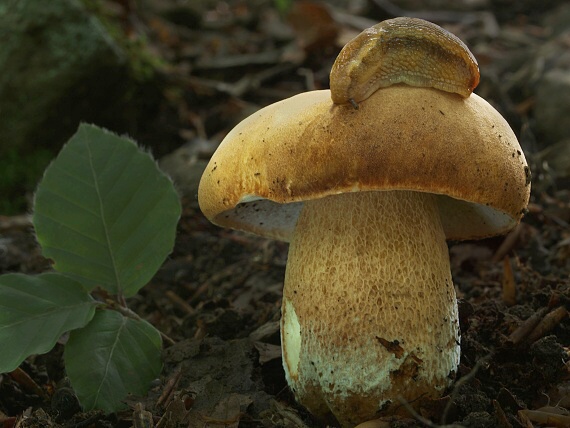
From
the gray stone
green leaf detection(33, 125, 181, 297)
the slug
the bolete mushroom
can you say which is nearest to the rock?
the gray stone

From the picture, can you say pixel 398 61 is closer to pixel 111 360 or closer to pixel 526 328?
pixel 526 328

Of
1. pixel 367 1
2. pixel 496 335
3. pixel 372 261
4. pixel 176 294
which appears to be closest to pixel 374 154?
pixel 372 261

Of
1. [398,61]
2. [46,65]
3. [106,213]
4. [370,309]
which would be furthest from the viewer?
[46,65]

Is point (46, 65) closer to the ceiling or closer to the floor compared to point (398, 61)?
closer to the floor

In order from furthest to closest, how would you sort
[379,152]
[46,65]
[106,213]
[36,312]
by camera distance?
[46,65] < [106,213] < [36,312] < [379,152]

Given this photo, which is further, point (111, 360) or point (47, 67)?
point (47, 67)

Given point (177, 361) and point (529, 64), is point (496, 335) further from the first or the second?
point (529, 64)

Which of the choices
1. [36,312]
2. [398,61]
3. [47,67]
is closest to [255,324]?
[36,312]
